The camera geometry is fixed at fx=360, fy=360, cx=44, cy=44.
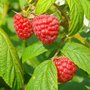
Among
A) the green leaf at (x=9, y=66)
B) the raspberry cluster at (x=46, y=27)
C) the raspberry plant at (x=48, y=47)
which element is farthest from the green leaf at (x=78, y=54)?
the green leaf at (x=9, y=66)

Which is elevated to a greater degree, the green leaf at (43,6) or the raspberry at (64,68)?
the green leaf at (43,6)

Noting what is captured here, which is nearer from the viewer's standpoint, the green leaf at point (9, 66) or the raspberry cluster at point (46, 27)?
the raspberry cluster at point (46, 27)

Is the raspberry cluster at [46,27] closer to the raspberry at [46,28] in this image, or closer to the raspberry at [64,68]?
the raspberry at [46,28]

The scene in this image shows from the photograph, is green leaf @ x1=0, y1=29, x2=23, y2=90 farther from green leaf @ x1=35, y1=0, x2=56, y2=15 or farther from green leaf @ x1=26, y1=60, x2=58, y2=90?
green leaf @ x1=35, y1=0, x2=56, y2=15

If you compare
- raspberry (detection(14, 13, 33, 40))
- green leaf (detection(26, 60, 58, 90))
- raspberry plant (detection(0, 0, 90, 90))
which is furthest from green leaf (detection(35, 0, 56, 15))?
green leaf (detection(26, 60, 58, 90))

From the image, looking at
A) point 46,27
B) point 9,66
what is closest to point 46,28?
point 46,27
